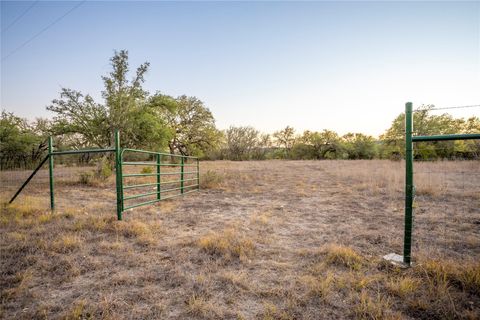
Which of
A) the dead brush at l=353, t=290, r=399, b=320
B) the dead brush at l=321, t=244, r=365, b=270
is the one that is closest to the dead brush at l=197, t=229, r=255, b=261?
the dead brush at l=321, t=244, r=365, b=270

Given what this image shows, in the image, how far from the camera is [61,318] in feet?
6.23

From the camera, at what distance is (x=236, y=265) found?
287 cm

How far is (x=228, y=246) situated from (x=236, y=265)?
0.47 m

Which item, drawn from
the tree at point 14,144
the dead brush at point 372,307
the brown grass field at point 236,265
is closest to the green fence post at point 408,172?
the brown grass field at point 236,265

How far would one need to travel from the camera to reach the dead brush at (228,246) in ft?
10.3

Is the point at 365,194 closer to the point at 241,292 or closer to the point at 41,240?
the point at 241,292

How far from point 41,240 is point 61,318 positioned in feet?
7.30

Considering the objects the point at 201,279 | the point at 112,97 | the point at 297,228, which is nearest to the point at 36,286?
the point at 201,279

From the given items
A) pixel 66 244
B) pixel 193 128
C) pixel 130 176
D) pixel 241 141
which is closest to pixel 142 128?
pixel 130 176

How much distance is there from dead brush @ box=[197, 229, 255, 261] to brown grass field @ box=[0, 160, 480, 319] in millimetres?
17

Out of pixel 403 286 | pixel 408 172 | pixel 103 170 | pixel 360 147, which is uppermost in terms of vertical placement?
pixel 360 147

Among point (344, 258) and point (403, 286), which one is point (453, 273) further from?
point (344, 258)

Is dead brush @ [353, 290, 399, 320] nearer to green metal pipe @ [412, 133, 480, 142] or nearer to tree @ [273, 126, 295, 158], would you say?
green metal pipe @ [412, 133, 480, 142]

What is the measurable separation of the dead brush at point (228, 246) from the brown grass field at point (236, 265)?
17 millimetres
